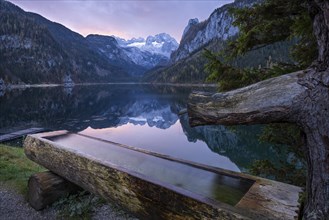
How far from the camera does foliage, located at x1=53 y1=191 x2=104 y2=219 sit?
245 inches

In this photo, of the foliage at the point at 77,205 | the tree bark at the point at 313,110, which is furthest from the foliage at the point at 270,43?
the foliage at the point at 77,205

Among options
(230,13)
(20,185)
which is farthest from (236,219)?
(20,185)

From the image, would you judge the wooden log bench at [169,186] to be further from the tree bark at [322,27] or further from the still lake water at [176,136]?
the still lake water at [176,136]

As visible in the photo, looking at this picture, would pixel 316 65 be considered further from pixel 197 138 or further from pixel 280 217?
pixel 197 138

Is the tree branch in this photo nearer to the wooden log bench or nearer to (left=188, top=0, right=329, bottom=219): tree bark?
(left=188, top=0, right=329, bottom=219): tree bark

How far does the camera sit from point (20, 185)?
7.89m

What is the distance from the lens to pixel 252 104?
290cm

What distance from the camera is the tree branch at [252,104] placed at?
268cm

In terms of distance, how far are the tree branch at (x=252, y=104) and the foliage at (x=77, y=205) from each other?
13.9 feet

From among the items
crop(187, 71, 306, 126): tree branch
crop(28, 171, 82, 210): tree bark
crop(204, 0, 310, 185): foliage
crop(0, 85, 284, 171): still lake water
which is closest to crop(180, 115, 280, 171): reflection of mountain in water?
crop(0, 85, 284, 171): still lake water

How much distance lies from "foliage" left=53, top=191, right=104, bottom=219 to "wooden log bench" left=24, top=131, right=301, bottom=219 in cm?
79

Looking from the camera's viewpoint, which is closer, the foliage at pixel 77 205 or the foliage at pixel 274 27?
the foliage at pixel 274 27

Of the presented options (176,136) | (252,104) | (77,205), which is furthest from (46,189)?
(176,136)

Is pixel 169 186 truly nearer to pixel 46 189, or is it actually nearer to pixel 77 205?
pixel 77 205
